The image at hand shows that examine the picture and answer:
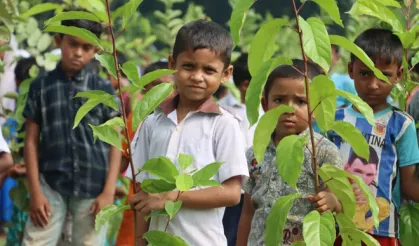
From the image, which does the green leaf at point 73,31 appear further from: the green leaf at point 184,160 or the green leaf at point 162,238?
the green leaf at point 162,238

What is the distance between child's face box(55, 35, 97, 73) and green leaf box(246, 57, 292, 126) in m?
2.40

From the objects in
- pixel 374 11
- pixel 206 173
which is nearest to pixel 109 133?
pixel 206 173

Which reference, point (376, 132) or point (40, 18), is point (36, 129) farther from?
point (40, 18)

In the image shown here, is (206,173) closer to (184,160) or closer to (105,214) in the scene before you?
(184,160)

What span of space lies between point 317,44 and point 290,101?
1.20 metres

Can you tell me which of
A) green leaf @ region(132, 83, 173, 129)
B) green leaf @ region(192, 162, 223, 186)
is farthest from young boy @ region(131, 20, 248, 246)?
green leaf @ region(132, 83, 173, 129)

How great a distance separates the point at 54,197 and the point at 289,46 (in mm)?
5958

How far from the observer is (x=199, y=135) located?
4047 mm

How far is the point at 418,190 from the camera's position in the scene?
175 inches

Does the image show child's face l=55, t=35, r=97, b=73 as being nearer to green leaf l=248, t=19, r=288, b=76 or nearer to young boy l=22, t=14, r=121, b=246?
young boy l=22, t=14, r=121, b=246

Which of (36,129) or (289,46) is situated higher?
(289,46)

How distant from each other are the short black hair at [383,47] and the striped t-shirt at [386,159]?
242 mm

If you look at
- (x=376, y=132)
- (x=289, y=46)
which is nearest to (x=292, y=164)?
(x=376, y=132)

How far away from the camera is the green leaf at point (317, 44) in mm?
3031
